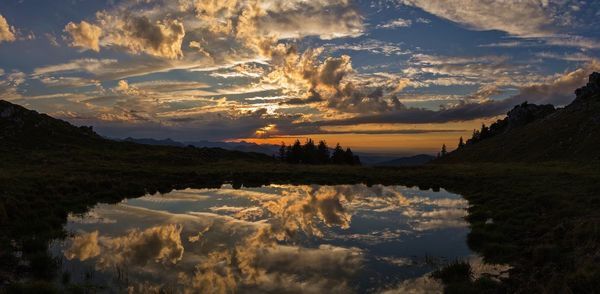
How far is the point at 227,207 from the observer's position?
33.3 metres

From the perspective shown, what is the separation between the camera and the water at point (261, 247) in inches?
571

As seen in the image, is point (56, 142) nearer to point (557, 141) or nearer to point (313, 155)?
point (313, 155)

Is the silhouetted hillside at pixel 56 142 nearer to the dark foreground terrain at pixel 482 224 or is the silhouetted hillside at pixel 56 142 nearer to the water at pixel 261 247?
the dark foreground terrain at pixel 482 224

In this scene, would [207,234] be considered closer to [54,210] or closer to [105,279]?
[105,279]

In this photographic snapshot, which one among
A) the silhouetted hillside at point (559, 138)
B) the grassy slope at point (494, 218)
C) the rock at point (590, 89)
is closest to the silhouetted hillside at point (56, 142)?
the grassy slope at point (494, 218)

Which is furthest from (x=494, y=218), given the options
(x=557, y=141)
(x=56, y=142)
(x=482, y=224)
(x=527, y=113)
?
(x=527, y=113)

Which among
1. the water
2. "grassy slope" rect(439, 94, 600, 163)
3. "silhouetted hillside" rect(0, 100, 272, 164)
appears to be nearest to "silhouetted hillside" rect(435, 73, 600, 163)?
"grassy slope" rect(439, 94, 600, 163)

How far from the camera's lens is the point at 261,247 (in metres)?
19.7

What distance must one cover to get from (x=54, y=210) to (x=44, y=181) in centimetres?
1355

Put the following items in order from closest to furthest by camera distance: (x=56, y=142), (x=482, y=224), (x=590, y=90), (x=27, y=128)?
(x=482, y=224)
(x=56, y=142)
(x=27, y=128)
(x=590, y=90)

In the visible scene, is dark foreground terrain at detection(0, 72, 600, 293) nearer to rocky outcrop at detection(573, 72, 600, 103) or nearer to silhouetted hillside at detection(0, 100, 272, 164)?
silhouetted hillside at detection(0, 100, 272, 164)

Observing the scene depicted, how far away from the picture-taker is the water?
47.6 ft

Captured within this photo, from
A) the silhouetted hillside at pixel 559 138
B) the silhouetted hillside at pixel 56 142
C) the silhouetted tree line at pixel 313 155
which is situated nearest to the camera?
the silhouetted hillside at pixel 559 138

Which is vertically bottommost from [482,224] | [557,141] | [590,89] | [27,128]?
[482,224]
